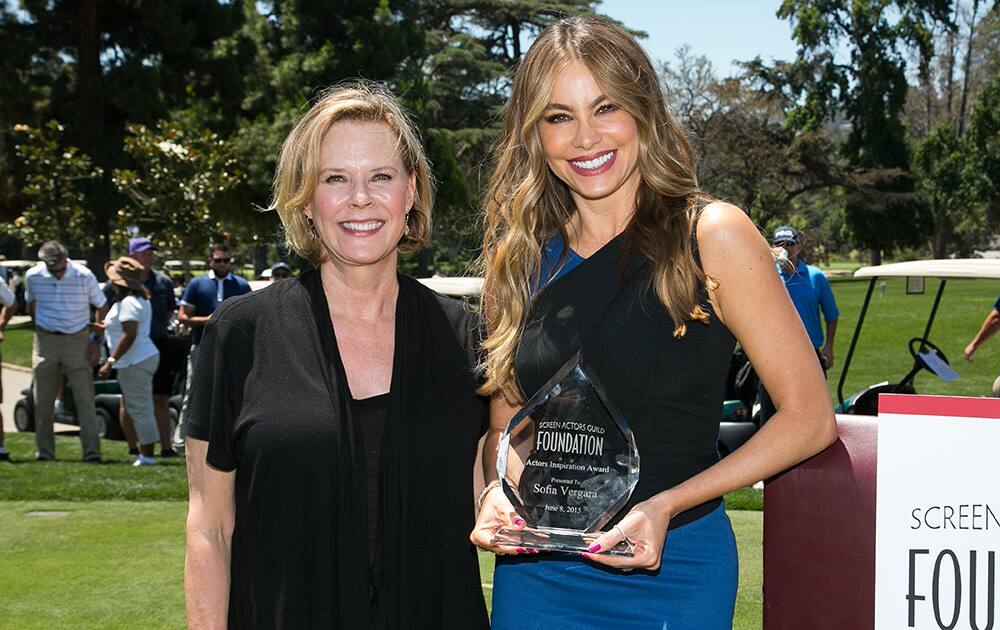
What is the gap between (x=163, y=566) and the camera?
248 inches

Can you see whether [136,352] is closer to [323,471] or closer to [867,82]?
[323,471]

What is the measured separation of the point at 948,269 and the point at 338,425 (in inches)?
290

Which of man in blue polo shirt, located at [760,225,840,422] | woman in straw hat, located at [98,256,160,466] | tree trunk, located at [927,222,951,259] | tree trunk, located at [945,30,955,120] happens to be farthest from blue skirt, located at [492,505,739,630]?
tree trunk, located at [945,30,955,120]

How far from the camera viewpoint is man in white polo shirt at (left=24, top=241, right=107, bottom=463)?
1104 centimetres

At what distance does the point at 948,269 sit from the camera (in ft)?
29.0

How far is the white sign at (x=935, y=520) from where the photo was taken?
2.58 metres

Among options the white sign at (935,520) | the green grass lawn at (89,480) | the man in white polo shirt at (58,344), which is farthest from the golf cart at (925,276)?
the man in white polo shirt at (58,344)

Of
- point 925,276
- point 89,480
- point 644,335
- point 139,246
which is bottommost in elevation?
point 89,480

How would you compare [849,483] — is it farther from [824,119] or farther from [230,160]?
[824,119]

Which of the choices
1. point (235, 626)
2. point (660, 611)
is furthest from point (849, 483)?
point (235, 626)

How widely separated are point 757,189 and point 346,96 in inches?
1619

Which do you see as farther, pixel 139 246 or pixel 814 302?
pixel 139 246

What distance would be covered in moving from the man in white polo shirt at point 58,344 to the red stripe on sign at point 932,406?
9590 mm

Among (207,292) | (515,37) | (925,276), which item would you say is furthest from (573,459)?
(515,37)
